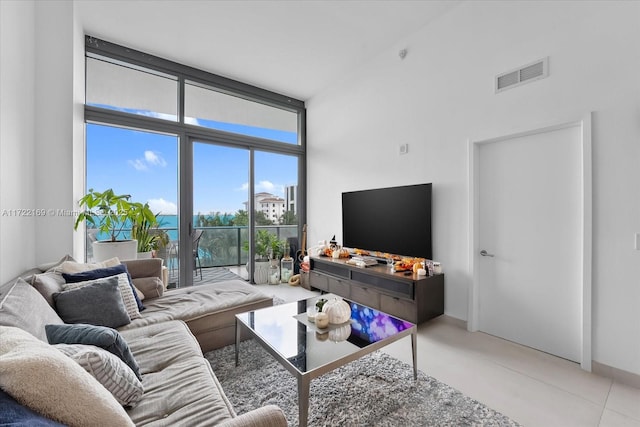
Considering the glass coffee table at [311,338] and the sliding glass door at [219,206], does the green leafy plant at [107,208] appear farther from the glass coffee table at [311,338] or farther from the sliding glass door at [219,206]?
the glass coffee table at [311,338]

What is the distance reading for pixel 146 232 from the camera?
3510mm

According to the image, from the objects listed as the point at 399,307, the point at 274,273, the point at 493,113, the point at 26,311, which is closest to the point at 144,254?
the point at 274,273

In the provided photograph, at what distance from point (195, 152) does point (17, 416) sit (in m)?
4.01

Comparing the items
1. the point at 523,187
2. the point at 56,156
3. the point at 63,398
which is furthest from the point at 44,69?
the point at 523,187

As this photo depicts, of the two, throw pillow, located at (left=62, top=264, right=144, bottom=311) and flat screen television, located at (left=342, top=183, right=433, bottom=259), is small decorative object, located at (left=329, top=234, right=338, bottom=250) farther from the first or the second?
throw pillow, located at (left=62, top=264, right=144, bottom=311)

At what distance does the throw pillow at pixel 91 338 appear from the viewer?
123 centimetres

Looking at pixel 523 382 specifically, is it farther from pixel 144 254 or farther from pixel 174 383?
pixel 144 254

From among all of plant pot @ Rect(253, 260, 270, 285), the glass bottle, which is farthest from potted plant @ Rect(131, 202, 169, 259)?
the glass bottle

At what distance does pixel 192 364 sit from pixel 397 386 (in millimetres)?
1310

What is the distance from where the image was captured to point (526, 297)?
8.36 feet

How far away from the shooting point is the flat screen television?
3143mm

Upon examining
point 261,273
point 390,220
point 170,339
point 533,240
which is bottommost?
point 261,273

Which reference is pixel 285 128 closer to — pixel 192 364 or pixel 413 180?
pixel 413 180

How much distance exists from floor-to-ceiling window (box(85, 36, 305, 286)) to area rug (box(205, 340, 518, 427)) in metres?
2.51
